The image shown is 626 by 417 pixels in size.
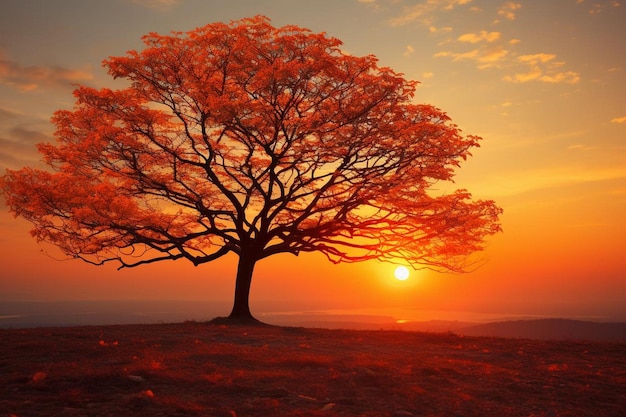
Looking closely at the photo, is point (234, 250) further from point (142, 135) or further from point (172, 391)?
point (172, 391)

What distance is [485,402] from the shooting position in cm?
1055

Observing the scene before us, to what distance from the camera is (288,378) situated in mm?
11312

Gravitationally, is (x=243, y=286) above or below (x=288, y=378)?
above

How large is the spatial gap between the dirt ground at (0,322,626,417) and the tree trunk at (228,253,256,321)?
27.9 ft

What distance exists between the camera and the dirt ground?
9.14 metres

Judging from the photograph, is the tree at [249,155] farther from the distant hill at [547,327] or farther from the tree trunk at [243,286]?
→ the distant hill at [547,327]

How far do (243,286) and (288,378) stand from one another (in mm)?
15068

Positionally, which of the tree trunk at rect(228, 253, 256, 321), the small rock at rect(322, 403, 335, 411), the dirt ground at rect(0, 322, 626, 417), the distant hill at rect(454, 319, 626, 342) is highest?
the tree trunk at rect(228, 253, 256, 321)

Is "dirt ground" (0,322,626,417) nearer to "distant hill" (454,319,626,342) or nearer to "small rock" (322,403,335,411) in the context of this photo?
"small rock" (322,403,335,411)

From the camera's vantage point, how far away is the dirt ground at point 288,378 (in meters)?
9.14

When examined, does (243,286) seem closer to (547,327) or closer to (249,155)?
(249,155)

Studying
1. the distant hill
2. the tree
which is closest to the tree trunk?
the tree

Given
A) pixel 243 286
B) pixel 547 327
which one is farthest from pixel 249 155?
pixel 547 327

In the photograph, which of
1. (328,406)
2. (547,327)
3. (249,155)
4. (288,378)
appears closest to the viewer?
(328,406)
